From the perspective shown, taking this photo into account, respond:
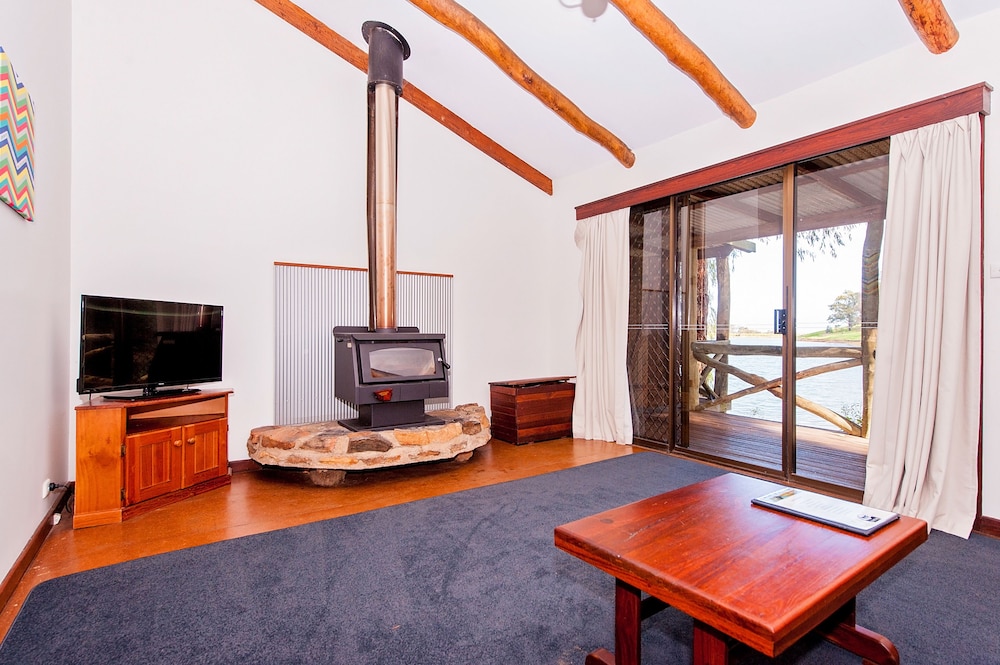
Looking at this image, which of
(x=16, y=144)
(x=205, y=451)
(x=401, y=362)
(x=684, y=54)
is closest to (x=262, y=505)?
(x=205, y=451)

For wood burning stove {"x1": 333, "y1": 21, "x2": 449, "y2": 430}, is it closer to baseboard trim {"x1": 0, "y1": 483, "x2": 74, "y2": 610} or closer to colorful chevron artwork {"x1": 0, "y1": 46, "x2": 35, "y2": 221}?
baseboard trim {"x1": 0, "y1": 483, "x2": 74, "y2": 610}

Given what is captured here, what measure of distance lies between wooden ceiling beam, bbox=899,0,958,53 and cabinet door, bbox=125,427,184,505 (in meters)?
4.47

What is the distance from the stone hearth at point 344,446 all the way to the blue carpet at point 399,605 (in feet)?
2.30

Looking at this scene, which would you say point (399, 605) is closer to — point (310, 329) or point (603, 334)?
point (310, 329)

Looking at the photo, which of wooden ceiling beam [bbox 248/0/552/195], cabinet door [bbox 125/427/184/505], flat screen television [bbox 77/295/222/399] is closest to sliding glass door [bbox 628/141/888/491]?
wooden ceiling beam [bbox 248/0/552/195]

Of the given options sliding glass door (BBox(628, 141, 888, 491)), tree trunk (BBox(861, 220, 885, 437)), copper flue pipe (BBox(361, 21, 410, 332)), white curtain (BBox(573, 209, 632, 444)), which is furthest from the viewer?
white curtain (BBox(573, 209, 632, 444))

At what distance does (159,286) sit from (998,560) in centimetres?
479

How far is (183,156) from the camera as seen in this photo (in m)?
3.36

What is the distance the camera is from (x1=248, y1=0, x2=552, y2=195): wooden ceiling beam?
376cm

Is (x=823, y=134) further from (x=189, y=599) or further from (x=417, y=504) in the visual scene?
(x=189, y=599)

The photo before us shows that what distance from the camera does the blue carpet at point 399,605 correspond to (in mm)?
1526

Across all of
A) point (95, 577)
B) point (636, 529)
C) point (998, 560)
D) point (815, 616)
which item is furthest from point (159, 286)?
point (998, 560)

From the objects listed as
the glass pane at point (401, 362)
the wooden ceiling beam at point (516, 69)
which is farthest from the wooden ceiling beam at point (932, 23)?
the glass pane at point (401, 362)

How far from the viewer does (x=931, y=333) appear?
2568mm
